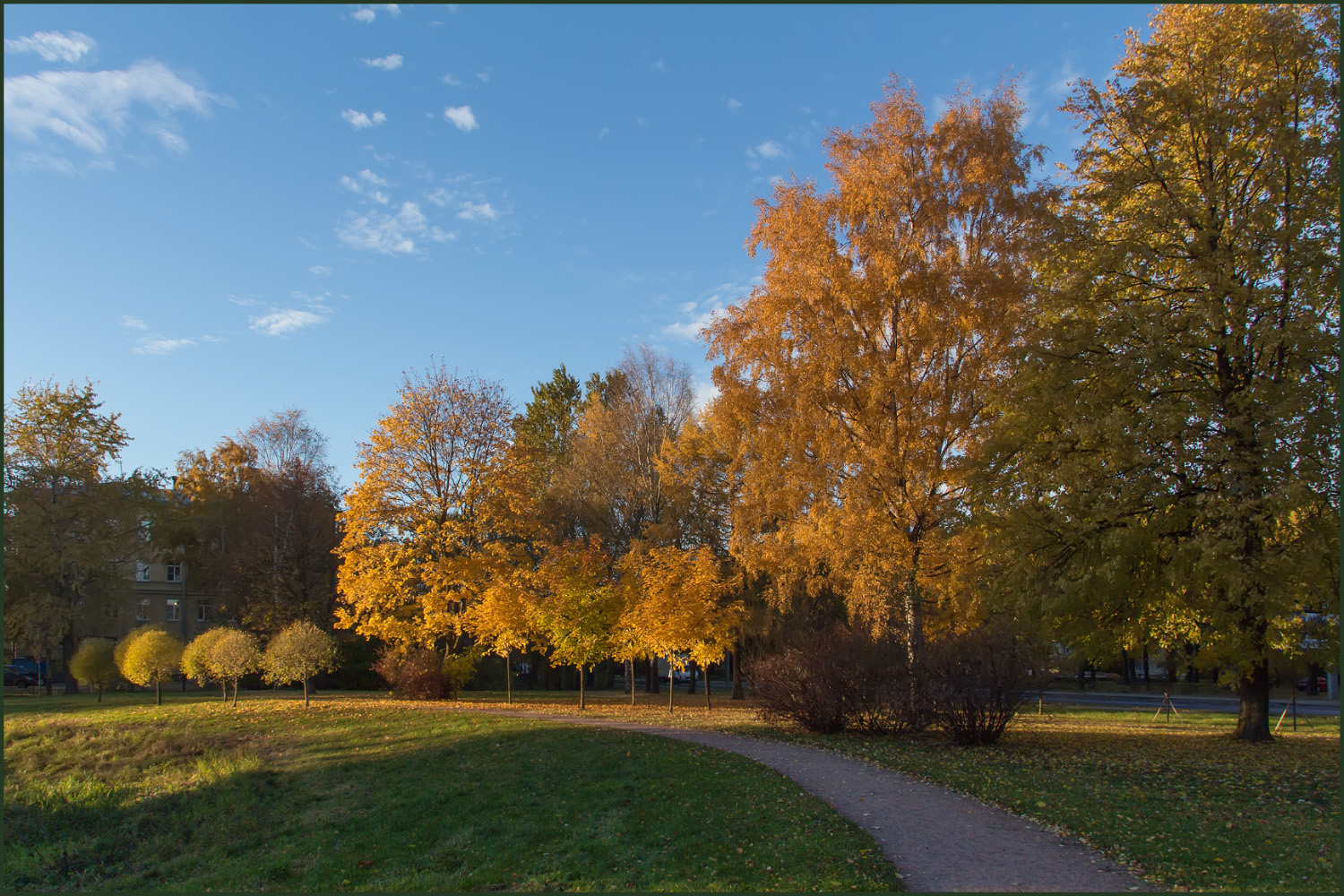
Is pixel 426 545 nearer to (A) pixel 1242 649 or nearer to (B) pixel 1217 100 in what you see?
(A) pixel 1242 649

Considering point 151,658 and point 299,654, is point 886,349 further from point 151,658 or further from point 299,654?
point 151,658

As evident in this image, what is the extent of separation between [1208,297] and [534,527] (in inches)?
747

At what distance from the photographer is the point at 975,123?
18.7 metres

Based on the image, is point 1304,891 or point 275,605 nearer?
point 1304,891

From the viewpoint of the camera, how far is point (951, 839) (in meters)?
8.04

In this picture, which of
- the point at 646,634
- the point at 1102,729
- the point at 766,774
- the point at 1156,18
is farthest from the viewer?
the point at 646,634

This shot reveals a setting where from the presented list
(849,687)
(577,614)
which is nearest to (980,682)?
(849,687)

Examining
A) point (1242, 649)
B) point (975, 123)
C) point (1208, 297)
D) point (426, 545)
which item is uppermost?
point (975, 123)

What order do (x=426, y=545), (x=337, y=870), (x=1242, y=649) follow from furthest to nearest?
1. (x=426, y=545)
2. (x=1242, y=649)
3. (x=337, y=870)

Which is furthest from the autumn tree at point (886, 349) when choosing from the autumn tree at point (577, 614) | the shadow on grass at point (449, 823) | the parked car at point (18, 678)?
the parked car at point (18, 678)

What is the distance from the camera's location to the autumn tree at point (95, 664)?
1014 inches

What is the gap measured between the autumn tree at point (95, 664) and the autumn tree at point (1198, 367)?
90.9ft

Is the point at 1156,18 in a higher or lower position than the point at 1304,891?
higher

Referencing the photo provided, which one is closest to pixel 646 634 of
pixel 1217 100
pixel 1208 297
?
pixel 1208 297
